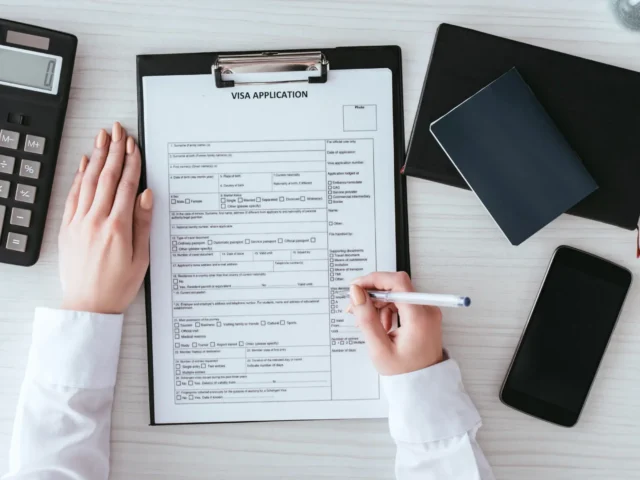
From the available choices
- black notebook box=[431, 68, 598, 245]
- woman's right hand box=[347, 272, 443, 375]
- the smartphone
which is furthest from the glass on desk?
woman's right hand box=[347, 272, 443, 375]

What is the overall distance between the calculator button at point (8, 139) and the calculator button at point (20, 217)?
0.07 metres

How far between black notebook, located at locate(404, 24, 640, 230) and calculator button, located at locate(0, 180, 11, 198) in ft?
1.37

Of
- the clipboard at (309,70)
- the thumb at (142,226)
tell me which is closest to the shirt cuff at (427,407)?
the clipboard at (309,70)

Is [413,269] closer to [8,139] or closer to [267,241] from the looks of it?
[267,241]

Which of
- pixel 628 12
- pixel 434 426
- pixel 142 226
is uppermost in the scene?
pixel 628 12

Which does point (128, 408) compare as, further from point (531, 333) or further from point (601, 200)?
point (601, 200)

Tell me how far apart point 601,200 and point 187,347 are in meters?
0.46

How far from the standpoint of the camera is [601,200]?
0.65 meters

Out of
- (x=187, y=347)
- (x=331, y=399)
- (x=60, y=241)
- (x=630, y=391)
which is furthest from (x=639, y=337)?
(x=60, y=241)

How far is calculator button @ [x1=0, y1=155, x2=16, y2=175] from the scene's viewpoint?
64 centimetres

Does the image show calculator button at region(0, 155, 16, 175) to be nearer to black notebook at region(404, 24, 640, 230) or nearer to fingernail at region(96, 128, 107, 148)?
fingernail at region(96, 128, 107, 148)

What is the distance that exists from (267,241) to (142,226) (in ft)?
0.43

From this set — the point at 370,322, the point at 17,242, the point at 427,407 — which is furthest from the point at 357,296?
the point at 17,242

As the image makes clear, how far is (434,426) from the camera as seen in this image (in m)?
0.62
